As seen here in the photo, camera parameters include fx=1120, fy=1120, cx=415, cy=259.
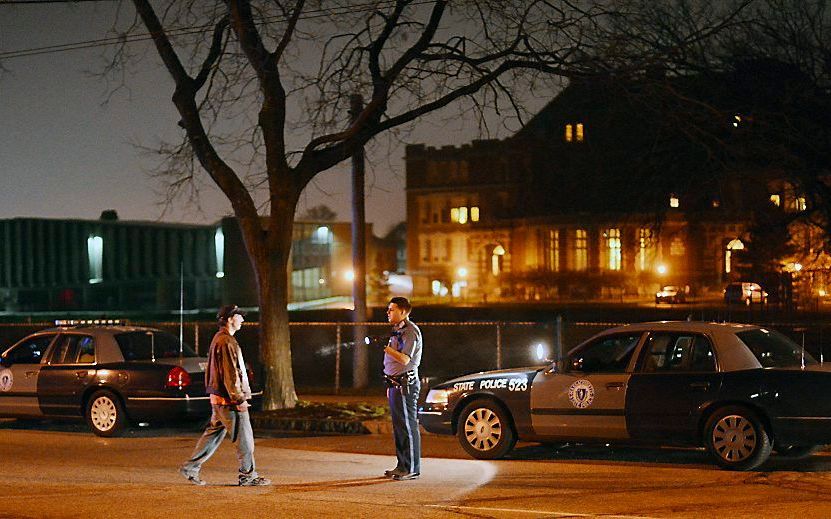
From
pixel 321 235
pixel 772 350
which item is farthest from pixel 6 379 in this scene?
pixel 321 235

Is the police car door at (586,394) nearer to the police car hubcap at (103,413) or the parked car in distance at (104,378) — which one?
the parked car in distance at (104,378)

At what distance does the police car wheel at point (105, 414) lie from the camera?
1545 cm

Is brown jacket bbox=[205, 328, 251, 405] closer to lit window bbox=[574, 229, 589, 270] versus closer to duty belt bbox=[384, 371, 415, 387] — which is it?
duty belt bbox=[384, 371, 415, 387]

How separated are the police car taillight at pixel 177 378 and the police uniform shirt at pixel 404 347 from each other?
5463 mm

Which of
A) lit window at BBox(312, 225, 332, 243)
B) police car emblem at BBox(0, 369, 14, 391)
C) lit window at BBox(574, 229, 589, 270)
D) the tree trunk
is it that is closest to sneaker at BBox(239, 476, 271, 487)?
the tree trunk

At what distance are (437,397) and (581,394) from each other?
177cm

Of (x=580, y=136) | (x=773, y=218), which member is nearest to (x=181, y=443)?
(x=773, y=218)

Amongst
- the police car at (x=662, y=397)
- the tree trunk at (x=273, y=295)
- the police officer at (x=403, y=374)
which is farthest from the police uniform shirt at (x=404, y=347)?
the tree trunk at (x=273, y=295)

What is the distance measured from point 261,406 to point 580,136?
2163 inches

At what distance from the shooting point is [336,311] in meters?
57.8

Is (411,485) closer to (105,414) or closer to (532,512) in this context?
(532,512)

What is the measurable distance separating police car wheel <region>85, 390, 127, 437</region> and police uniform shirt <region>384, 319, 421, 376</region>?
6.29 m

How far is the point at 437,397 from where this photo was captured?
42.3 ft

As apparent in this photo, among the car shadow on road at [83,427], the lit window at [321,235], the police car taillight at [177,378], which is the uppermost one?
the lit window at [321,235]
